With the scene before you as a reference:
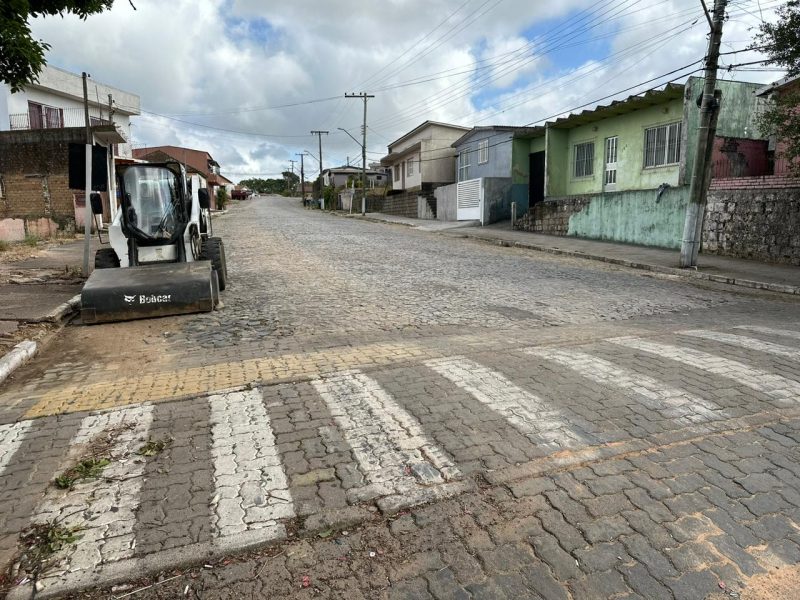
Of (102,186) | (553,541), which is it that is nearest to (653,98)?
(102,186)

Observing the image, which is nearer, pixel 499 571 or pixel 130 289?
pixel 499 571

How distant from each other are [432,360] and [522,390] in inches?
50.8

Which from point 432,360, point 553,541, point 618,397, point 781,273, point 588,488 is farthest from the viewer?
point 781,273

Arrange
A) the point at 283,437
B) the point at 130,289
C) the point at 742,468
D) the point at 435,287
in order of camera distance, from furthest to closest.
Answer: the point at 435,287
the point at 130,289
the point at 283,437
the point at 742,468

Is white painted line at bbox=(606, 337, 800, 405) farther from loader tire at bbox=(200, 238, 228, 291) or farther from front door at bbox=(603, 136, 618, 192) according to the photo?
front door at bbox=(603, 136, 618, 192)

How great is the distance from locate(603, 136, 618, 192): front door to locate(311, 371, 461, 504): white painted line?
2157cm

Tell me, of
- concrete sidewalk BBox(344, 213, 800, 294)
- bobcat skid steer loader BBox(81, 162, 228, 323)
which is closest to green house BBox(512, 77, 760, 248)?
concrete sidewalk BBox(344, 213, 800, 294)

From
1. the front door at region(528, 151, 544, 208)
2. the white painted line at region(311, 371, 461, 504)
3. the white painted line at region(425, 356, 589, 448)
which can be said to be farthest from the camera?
the front door at region(528, 151, 544, 208)

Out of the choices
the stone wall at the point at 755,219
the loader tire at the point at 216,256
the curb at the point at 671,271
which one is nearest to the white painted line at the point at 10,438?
the loader tire at the point at 216,256

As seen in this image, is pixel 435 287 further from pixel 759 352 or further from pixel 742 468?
pixel 742 468

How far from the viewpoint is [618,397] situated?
4.80 meters

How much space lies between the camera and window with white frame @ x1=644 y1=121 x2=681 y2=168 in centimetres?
2008

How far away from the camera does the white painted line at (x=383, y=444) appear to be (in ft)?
11.2

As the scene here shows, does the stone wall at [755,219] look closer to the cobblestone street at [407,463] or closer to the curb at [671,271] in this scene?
the curb at [671,271]
